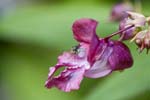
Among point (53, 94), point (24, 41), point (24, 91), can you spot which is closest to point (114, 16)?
point (53, 94)

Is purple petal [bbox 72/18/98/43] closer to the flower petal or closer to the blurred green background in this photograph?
the flower petal

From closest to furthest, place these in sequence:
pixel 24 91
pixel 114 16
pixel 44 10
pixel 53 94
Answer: pixel 114 16 → pixel 53 94 → pixel 24 91 → pixel 44 10

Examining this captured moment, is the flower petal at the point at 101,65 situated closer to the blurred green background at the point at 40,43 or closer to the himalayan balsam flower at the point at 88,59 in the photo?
the himalayan balsam flower at the point at 88,59

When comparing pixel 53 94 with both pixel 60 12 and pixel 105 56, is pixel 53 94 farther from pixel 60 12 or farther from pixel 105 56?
pixel 105 56

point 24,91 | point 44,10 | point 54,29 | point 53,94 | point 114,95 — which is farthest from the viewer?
point 44,10

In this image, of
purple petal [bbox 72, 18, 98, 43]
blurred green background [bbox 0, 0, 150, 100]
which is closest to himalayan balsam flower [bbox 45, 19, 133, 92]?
purple petal [bbox 72, 18, 98, 43]

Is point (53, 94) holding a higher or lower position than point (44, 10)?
lower

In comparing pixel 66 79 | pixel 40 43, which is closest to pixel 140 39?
pixel 66 79

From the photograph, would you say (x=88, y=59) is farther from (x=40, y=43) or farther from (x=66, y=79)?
(x=40, y=43)
